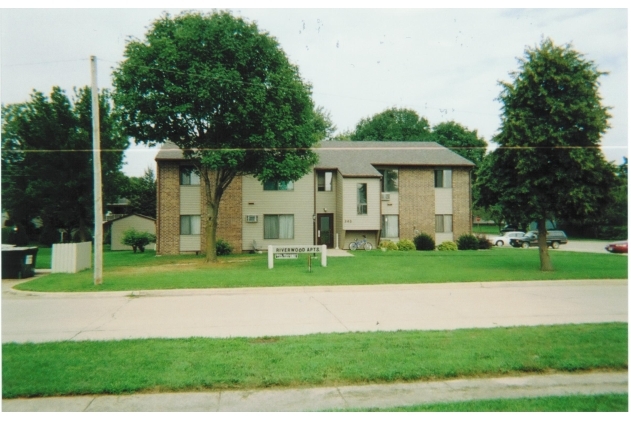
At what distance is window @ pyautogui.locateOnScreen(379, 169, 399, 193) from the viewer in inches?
1261

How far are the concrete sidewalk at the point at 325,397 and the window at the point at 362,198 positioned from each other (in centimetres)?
2464

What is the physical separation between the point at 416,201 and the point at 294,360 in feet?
89.4

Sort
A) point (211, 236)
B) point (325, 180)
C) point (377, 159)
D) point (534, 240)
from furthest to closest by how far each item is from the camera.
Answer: point (534, 240)
point (377, 159)
point (325, 180)
point (211, 236)

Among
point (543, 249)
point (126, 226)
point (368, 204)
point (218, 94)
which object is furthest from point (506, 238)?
point (126, 226)

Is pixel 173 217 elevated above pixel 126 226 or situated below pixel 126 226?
above

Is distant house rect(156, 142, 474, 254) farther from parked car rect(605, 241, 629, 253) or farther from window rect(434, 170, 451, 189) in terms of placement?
parked car rect(605, 241, 629, 253)

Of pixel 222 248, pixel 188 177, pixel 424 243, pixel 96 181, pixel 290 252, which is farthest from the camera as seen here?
pixel 424 243

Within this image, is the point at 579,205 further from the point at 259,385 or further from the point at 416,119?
the point at 416,119

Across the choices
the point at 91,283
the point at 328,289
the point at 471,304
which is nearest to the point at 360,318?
the point at 471,304

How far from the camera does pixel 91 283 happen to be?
Result: 14578mm

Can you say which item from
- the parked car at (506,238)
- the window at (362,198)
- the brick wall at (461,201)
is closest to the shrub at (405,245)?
the window at (362,198)

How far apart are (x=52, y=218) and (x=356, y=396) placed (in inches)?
1706

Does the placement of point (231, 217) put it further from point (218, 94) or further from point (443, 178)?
point (443, 178)

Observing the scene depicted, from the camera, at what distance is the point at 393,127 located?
61844 mm
